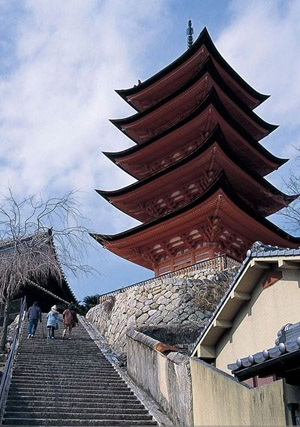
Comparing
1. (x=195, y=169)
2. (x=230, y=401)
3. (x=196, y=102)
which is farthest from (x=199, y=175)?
(x=230, y=401)

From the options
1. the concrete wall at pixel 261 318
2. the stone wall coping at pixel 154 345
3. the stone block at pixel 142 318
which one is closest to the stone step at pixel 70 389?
the stone wall coping at pixel 154 345

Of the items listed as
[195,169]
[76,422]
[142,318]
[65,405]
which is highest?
[195,169]

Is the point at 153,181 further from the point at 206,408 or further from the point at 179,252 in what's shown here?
the point at 206,408

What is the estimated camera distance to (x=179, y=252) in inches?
883

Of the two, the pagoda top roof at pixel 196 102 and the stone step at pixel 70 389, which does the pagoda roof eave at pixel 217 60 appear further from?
the stone step at pixel 70 389

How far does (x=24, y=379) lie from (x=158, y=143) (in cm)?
1505

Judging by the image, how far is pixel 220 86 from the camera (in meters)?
24.8

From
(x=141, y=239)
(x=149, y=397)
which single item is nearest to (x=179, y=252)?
(x=141, y=239)

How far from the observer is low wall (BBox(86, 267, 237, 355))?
16719 millimetres

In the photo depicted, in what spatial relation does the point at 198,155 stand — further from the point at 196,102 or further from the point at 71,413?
the point at 71,413

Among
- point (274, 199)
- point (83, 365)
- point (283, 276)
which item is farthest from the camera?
point (274, 199)

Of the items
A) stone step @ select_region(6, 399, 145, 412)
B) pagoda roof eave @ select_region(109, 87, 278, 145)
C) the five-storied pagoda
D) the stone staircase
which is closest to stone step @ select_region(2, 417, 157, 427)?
the stone staircase

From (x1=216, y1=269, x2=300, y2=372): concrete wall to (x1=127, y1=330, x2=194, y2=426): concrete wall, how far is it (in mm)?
1332

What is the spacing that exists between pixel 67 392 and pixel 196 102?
1764 cm
